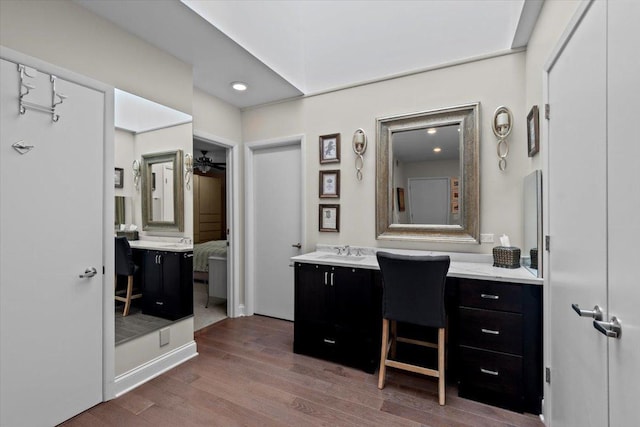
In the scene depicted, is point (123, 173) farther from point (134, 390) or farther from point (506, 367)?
point (506, 367)

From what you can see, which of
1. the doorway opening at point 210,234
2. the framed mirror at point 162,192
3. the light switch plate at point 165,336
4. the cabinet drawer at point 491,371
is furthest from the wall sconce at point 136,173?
the cabinet drawer at point 491,371

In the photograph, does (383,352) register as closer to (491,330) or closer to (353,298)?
(353,298)

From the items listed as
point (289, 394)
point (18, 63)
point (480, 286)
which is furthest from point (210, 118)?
point (480, 286)

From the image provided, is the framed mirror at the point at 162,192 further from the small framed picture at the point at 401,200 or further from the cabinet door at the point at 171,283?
the small framed picture at the point at 401,200

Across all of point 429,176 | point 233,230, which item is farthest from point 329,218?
point 233,230

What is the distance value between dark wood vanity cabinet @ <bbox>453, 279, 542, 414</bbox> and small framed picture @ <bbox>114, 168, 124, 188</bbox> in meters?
2.64

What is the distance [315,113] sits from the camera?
3404mm

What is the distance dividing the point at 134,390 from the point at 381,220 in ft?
8.31

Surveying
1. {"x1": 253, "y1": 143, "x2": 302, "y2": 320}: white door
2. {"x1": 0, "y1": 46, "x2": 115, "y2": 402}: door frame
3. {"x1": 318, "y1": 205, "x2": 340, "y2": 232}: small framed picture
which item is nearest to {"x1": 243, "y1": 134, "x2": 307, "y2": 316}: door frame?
{"x1": 253, "y1": 143, "x2": 302, "y2": 320}: white door

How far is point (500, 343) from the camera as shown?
79.0 inches

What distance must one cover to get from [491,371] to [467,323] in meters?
0.34

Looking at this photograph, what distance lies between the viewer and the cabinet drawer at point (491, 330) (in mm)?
1970

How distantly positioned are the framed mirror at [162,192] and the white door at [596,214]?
279 cm

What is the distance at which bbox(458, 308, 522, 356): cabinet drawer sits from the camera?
197 centimetres
